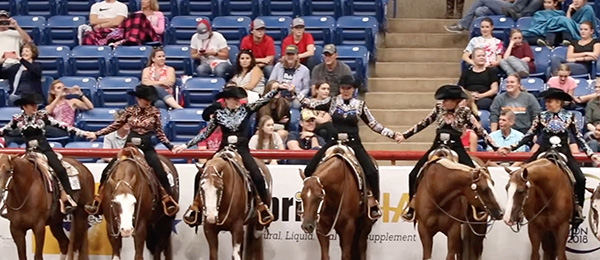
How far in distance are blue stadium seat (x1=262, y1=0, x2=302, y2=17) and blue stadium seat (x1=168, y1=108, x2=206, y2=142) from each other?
3634mm

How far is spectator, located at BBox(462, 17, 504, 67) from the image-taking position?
18.6 metres

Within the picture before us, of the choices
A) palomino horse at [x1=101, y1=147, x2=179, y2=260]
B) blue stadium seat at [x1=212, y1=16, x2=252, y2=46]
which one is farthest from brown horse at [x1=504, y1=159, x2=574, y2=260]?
blue stadium seat at [x1=212, y1=16, x2=252, y2=46]

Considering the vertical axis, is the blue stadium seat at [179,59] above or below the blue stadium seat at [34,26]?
below

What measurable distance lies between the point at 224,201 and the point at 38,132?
7.91ft

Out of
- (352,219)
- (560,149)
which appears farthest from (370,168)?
(560,149)

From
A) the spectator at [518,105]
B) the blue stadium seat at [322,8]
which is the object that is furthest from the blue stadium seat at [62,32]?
the spectator at [518,105]

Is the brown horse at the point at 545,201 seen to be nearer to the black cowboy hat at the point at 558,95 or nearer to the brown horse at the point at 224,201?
the black cowboy hat at the point at 558,95

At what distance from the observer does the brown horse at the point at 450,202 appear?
13844 millimetres

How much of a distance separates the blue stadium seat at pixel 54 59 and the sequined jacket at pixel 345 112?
6558 millimetres

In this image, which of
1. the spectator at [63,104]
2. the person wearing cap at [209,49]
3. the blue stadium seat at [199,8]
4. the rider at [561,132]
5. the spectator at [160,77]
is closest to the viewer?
the rider at [561,132]

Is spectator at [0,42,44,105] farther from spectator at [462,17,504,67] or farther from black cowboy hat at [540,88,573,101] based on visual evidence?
black cowboy hat at [540,88,573,101]

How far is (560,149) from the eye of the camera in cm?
1450

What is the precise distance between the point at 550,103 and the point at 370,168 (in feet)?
7.28

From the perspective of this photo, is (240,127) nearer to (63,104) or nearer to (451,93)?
(451,93)
